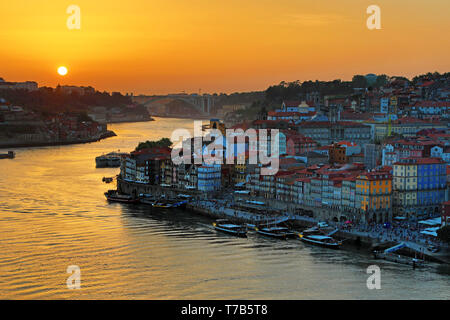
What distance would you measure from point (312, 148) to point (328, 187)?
8.22 m

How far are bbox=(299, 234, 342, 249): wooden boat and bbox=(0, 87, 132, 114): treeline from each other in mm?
50458

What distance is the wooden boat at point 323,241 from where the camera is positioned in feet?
41.4

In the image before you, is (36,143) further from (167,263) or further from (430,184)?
(167,263)

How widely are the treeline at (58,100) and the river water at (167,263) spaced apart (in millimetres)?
47490

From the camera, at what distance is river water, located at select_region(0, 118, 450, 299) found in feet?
30.9

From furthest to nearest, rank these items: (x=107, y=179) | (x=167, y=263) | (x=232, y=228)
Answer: (x=107, y=179) → (x=232, y=228) → (x=167, y=263)

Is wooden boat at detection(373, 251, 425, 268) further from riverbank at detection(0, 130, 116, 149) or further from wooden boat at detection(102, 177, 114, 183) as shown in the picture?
riverbank at detection(0, 130, 116, 149)

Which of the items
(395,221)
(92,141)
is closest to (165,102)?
(92,141)

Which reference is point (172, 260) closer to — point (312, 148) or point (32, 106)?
point (312, 148)

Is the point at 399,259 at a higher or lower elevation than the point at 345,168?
lower

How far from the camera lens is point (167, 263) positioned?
432 inches

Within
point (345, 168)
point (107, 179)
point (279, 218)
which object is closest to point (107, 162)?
point (107, 179)

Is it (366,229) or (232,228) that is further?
(232,228)

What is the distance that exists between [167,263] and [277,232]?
3.33m
